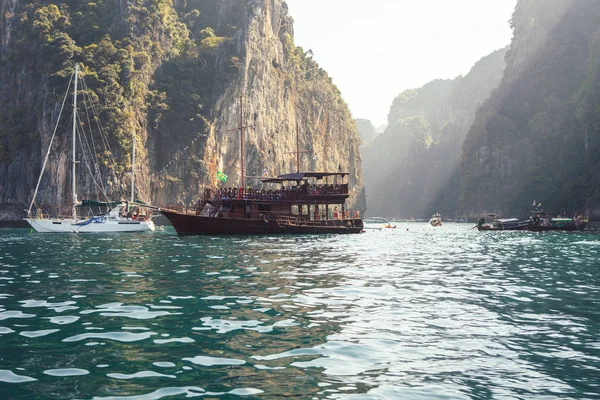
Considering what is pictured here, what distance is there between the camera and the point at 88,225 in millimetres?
51094

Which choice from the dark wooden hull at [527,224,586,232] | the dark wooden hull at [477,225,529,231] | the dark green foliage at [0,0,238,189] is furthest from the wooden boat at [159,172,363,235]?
the dark green foliage at [0,0,238,189]

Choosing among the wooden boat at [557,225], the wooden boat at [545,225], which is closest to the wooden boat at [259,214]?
the wooden boat at [545,225]

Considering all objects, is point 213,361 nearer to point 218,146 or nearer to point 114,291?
point 114,291

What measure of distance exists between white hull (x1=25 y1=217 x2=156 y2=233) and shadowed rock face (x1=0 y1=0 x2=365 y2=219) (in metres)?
16.5

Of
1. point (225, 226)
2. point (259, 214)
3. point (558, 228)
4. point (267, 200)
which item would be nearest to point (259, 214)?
point (259, 214)

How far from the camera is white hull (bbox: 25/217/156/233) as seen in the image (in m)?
50.1

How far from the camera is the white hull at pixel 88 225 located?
50.1m

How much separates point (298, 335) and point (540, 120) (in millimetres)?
128409

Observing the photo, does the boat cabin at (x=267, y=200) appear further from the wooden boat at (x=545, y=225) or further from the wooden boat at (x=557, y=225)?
the wooden boat at (x=557, y=225)

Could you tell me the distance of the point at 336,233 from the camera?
162ft

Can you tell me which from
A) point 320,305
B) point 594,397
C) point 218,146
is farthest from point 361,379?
point 218,146

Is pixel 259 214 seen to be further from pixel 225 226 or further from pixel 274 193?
pixel 225 226

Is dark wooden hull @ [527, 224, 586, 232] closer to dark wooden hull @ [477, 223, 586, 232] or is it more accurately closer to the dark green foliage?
dark wooden hull @ [477, 223, 586, 232]

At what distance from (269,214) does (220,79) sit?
45.6 m
